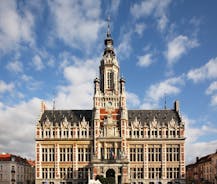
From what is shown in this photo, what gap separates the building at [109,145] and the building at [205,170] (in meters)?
16.5

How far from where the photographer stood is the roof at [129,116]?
102 metres

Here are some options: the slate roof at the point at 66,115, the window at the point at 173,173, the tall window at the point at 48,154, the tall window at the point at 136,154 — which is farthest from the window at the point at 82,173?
the window at the point at 173,173

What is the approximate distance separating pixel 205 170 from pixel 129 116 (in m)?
35.8

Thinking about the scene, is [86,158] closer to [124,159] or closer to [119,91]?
[124,159]

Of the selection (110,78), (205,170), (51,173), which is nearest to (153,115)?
(110,78)

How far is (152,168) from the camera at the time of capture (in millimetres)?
98062

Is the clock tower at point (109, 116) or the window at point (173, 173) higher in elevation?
the clock tower at point (109, 116)

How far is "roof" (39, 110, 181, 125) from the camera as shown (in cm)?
10150

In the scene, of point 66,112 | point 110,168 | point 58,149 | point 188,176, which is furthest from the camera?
point 188,176

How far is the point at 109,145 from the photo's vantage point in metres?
96.8

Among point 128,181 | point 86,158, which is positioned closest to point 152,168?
point 128,181

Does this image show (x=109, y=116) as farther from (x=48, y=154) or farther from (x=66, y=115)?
(x=48, y=154)

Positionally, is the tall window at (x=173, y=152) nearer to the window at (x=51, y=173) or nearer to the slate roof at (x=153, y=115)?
the slate roof at (x=153, y=115)

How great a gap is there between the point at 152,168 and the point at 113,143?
1295 cm
